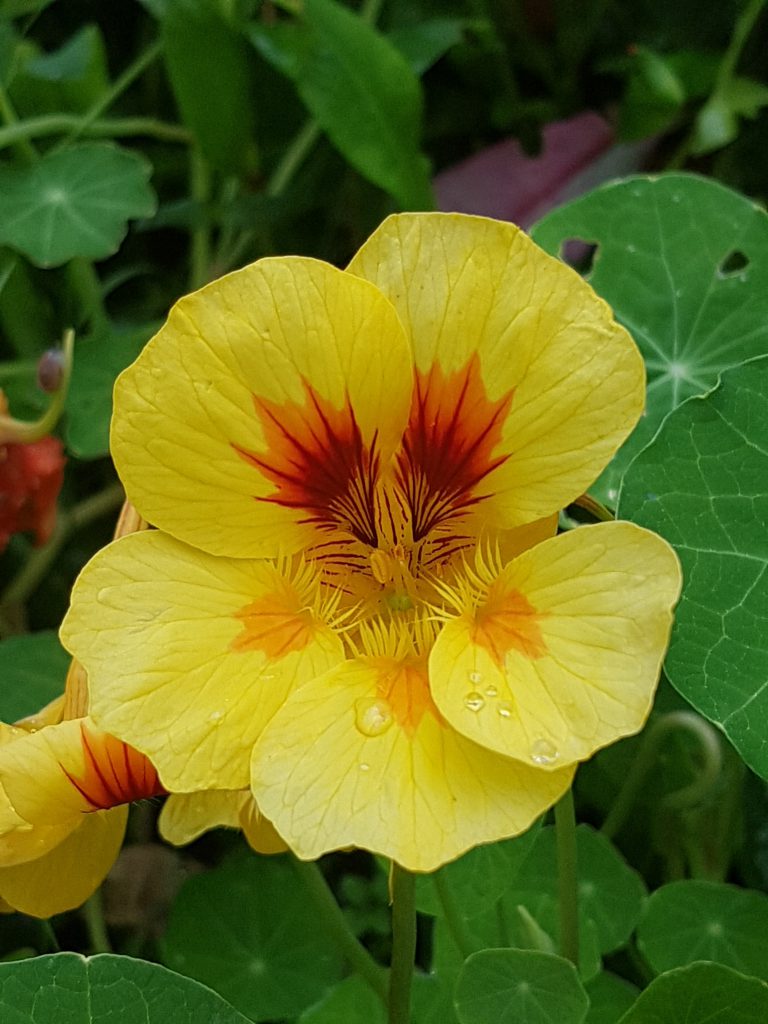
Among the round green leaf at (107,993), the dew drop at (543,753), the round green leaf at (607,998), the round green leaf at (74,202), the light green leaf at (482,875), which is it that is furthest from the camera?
the round green leaf at (74,202)

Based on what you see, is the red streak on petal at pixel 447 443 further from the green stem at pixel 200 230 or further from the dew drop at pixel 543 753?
the green stem at pixel 200 230

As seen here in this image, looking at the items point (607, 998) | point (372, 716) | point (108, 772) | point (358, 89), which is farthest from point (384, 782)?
point (358, 89)

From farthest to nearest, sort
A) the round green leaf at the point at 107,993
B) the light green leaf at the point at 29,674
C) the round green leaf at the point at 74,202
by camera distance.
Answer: the round green leaf at the point at 74,202, the light green leaf at the point at 29,674, the round green leaf at the point at 107,993

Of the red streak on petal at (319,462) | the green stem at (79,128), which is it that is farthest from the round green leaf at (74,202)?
the red streak on petal at (319,462)

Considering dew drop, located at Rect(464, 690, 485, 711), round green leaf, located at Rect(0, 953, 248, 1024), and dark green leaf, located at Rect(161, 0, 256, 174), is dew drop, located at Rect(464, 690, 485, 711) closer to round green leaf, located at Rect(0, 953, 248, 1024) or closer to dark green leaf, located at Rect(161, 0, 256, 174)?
round green leaf, located at Rect(0, 953, 248, 1024)

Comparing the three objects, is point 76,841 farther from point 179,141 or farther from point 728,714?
point 179,141
